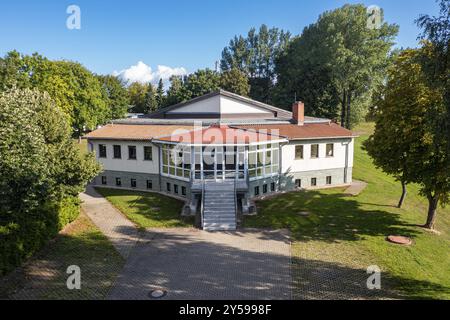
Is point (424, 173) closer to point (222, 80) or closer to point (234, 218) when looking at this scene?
point (234, 218)

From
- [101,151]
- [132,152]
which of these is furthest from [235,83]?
[132,152]

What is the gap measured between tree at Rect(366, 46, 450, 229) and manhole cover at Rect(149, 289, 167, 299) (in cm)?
1311

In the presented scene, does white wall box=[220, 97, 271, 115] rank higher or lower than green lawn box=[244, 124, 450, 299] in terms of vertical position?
higher

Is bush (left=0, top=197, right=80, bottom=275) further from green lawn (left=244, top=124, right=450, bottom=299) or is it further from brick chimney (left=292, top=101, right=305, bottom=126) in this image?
brick chimney (left=292, top=101, right=305, bottom=126)

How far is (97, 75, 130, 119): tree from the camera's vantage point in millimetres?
69312

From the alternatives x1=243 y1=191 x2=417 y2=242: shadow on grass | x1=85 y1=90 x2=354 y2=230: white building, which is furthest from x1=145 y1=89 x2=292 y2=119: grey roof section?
x1=243 y1=191 x2=417 y2=242: shadow on grass

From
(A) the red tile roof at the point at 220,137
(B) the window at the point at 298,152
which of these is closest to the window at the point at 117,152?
(A) the red tile roof at the point at 220,137

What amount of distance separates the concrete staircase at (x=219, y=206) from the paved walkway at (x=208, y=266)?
743 millimetres

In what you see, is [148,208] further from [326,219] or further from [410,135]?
[410,135]

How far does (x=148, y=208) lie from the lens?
72.4 feet

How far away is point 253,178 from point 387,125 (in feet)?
29.6

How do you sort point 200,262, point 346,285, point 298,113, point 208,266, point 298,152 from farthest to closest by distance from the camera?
1. point 298,113
2. point 298,152
3. point 200,262
4. point 208,266
5. point 346,285

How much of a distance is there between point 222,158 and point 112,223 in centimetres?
803
